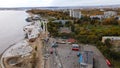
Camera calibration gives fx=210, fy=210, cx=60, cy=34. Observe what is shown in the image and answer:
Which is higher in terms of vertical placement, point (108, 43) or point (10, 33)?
point (108, 43)

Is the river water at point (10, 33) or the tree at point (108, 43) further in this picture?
the river water at point (10, 33)

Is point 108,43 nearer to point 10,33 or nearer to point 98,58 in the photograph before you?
point 98,58

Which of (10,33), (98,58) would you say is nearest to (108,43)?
(98,58)

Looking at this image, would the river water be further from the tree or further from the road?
the tree

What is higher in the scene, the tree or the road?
the tree

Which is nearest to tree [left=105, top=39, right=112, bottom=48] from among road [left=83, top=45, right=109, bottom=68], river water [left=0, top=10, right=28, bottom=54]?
road [left=83, top=45, right=109, bottom=68]

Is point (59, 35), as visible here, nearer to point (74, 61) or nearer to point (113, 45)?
point (113, 45)

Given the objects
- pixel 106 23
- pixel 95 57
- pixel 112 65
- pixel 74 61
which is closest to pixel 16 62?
pixel 74 61

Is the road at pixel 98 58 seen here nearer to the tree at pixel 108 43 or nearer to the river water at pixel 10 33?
the tree at pixel 108 43

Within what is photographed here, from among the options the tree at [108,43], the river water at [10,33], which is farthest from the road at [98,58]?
the river water at [10,33]

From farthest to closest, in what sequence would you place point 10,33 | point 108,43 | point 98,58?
point 10,33 < point 108,43 < point 98,58

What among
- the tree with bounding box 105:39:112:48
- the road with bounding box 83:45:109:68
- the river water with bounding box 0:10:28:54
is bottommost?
the river water with bounding box 0:10:28:54
